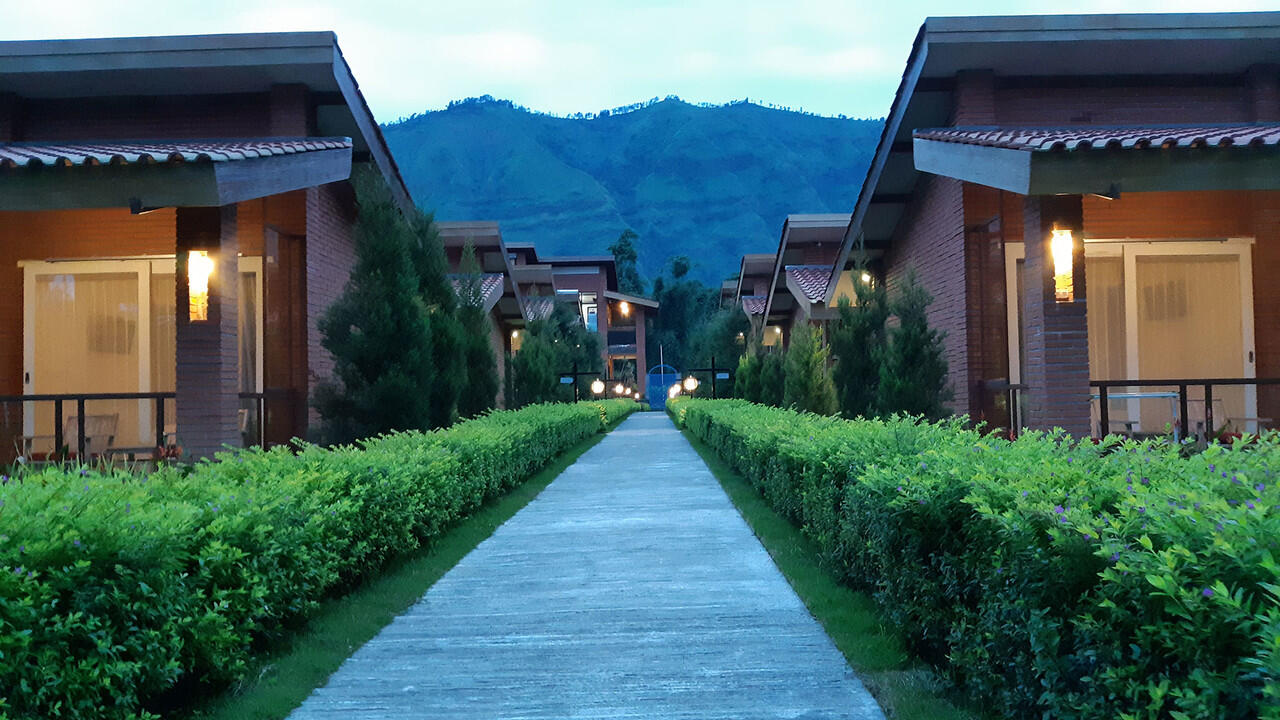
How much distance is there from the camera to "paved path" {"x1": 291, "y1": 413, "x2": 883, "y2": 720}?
13.7 feet

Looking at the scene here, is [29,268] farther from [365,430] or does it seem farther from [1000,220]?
[1000,220]

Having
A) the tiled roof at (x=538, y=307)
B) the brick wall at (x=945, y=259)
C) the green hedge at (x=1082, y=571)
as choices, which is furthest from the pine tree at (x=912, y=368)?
the tiled roof at (x=538, y=307)

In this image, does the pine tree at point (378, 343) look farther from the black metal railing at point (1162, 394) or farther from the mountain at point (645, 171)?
the mountain at point (645, 171)

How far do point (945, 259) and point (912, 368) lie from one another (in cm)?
238

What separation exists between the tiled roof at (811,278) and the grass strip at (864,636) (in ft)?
40.1

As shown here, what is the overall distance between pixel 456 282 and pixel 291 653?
14214 millimetres

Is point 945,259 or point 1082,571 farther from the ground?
point 945,259

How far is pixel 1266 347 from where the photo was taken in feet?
41.4

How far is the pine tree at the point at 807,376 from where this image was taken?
674 inches

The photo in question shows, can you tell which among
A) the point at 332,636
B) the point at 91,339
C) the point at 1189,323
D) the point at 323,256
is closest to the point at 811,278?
the point at 1189,323

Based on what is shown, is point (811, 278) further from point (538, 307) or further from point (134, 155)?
point (134, 155)

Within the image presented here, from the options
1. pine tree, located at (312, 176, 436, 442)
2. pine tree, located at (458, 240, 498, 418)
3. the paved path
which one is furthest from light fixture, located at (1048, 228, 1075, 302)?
pine tree, located at (458, 240, 498, 418)

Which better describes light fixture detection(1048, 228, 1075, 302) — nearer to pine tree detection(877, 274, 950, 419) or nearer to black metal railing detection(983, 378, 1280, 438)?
black metal railing detection(983, 378, 1280, 438)

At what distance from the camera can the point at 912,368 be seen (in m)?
12.3
